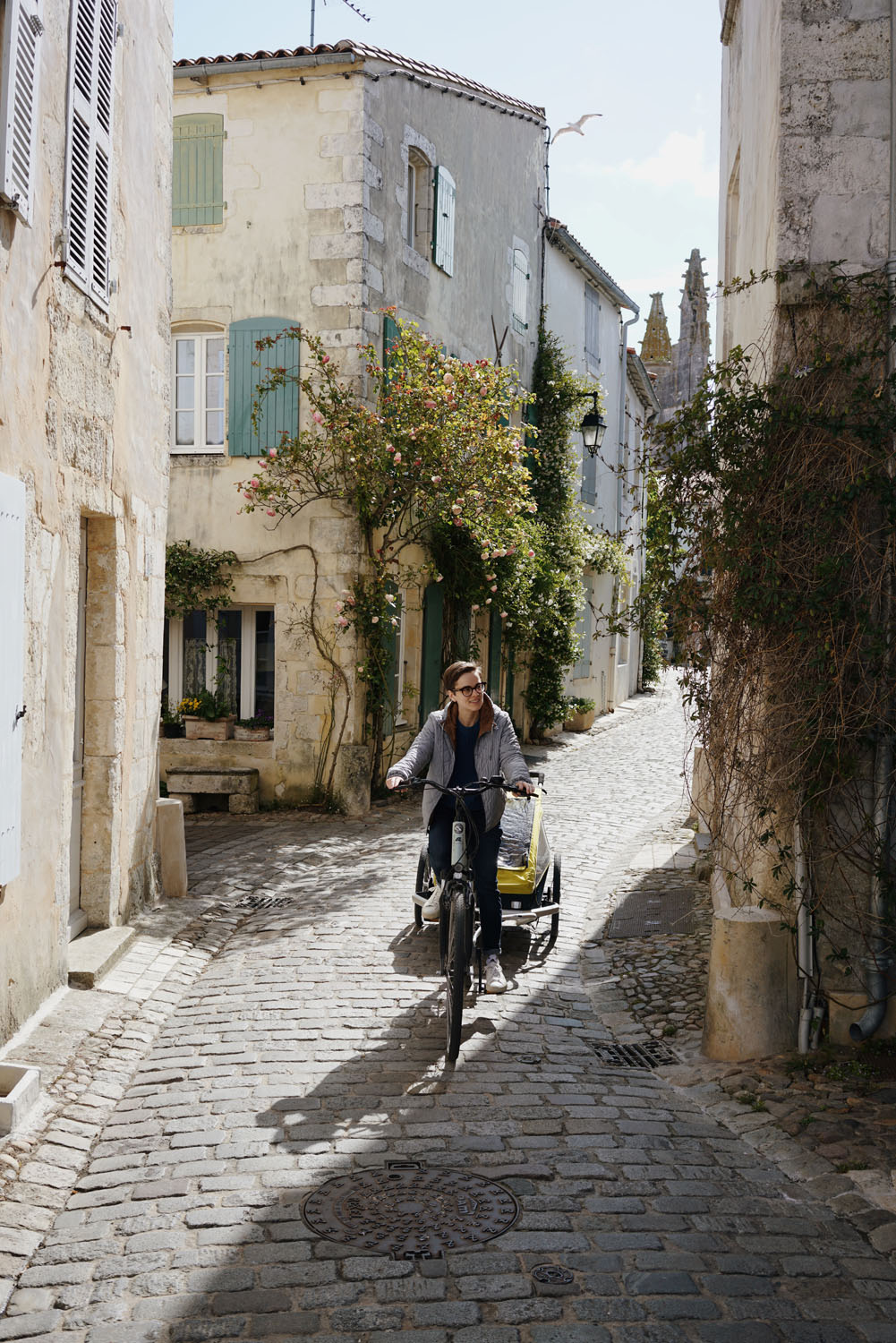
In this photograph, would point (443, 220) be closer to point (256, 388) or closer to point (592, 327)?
point (256, 388)

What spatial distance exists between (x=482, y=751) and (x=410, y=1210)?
2.69 m

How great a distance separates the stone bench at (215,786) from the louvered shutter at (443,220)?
269 inches

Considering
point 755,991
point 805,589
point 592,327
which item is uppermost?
point 592,327

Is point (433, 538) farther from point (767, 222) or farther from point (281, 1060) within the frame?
point (281, 1060)

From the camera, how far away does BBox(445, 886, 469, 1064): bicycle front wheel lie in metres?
5.50

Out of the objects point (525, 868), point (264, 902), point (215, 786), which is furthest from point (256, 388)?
point (525, 868)

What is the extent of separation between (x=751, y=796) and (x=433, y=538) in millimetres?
9656

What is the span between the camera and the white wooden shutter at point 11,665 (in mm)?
5129

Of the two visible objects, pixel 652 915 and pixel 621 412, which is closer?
pixel 652 915

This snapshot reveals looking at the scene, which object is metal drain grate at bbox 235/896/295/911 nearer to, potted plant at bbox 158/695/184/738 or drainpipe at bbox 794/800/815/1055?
drainpipe at bbox 794/800/815/1055

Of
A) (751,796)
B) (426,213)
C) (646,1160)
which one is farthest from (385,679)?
(646,1160)

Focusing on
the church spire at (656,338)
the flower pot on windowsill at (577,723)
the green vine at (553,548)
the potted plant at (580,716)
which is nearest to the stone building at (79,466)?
the green vine at (553,548)

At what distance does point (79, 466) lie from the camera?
6.71 metres

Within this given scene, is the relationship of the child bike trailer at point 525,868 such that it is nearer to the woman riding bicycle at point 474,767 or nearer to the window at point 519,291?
the woman riding bicycle at point 474,767
